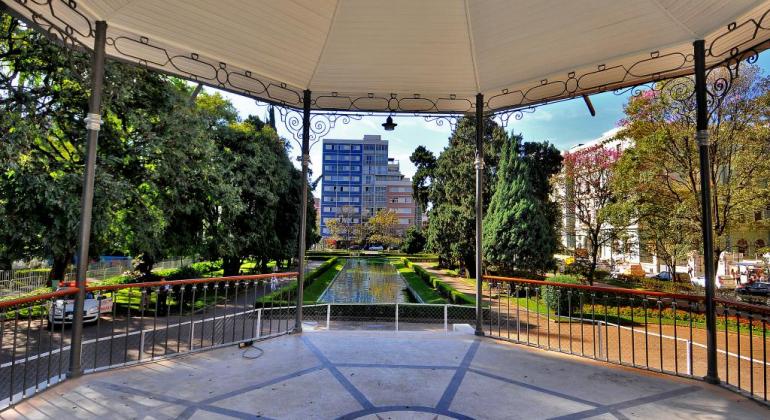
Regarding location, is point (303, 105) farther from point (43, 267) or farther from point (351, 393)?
point (43, 267)

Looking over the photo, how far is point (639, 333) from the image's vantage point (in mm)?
10078

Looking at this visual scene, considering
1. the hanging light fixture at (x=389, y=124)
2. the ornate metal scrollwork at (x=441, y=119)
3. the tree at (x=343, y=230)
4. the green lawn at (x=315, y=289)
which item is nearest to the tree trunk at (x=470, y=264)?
the green lawn at (x=315, y=289)

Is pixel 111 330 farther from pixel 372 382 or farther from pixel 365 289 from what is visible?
pixel 365 289

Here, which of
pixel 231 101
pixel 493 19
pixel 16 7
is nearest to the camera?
pixel 16 7

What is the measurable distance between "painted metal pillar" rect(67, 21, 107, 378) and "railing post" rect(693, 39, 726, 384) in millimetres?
5199

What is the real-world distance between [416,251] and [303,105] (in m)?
38.5

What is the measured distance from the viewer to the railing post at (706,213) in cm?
327

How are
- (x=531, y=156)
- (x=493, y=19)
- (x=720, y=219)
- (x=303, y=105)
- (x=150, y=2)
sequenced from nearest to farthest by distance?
1. (x=150, y=2)
2. (x=493, y=19)
3. (x=303, y=105)
4. (x=720, y=219)
5. (x=531, y=156)

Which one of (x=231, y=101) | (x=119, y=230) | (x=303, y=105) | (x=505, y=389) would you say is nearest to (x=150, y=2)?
(x=303, y=105)

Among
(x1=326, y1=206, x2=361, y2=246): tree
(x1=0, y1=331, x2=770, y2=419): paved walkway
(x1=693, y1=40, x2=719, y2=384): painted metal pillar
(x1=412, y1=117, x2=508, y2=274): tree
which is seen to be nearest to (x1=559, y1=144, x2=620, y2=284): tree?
(x1=412, y1=117, x2=508, y2=274): tree

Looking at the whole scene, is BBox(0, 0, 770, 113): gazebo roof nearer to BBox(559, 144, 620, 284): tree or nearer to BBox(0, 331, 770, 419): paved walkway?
BBox(0, 331, 770, 419): paved walkway

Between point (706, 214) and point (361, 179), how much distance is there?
2765 inches

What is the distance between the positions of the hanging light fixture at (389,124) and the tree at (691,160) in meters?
8.65

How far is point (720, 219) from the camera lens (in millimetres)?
10953
